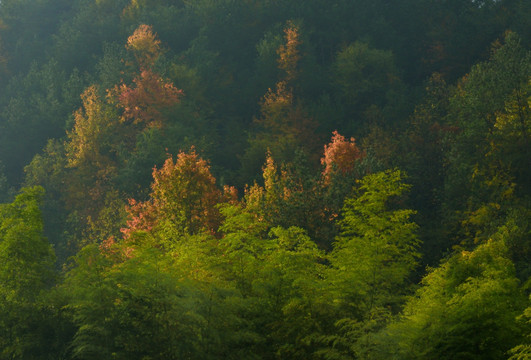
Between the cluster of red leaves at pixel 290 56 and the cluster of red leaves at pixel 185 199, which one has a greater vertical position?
the cluster of red leaves at pixel 290 56

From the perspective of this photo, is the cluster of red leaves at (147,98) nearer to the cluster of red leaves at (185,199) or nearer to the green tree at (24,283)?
the cluster of red leaves at (185,199)

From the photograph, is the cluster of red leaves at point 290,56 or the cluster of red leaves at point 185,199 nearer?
the cluster of red leaves at point 185,199

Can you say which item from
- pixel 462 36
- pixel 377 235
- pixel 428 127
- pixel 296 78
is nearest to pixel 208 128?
pixel 296 78

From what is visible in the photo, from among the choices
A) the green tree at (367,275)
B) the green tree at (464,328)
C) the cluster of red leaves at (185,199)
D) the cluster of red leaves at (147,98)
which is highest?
the cluster of red leaves at (147,98)

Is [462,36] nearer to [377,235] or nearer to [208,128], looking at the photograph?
[208,128]

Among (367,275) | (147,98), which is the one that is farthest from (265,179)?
(367,275)

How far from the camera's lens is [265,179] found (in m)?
44.2

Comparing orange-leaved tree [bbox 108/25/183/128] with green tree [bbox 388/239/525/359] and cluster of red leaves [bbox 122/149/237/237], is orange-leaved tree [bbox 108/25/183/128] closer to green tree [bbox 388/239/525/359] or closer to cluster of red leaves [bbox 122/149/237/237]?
cluster of red leaves [bbox 122/149/237/237]

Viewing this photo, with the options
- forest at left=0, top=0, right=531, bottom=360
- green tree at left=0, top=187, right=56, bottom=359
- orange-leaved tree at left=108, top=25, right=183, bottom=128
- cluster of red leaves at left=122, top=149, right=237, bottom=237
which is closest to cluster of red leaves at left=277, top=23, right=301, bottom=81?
forest at left=0, top=0, right=531, bottom=360

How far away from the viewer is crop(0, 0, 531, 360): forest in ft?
53.0

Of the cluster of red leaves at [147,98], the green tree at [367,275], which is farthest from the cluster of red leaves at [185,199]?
the cluster of red leaves at [147,98]

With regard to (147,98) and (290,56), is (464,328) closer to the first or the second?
(147,98)

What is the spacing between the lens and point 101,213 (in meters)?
50.9

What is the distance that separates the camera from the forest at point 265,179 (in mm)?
16156
